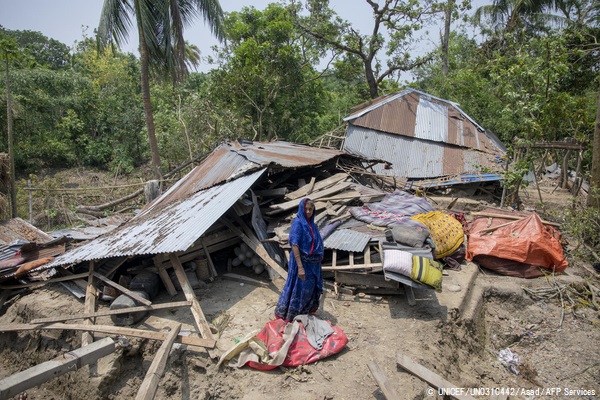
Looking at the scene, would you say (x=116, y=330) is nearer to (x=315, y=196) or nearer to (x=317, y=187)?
(x=315, y=196)

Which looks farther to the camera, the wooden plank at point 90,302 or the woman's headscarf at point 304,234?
the wooden plank at point 90,302

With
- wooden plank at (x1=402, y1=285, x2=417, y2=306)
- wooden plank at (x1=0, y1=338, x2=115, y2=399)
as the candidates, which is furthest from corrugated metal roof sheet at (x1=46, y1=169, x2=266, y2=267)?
wooden plank at (x1=402, y1=285, x2=417, y2=306)

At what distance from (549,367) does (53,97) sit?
900 inches

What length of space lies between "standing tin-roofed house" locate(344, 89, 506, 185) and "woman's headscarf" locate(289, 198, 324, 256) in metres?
9.74

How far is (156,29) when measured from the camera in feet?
38.6

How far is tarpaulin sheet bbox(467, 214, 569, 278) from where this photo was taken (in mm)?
6445

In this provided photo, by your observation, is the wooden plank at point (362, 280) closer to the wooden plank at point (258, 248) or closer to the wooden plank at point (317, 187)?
the wooden plank at point (258, 248)

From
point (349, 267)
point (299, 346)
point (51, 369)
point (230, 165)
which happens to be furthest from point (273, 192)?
point (51, 369)

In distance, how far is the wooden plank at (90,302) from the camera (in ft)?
15.0

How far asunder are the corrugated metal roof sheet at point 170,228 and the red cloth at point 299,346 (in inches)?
61.9

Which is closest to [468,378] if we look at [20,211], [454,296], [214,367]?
[454,296]

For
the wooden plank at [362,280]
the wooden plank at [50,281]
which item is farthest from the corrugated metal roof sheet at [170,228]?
the wooden plank at [362,280]

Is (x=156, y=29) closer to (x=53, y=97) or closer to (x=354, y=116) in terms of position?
(x=354, y=116)

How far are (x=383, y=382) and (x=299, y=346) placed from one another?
0.99 metres
